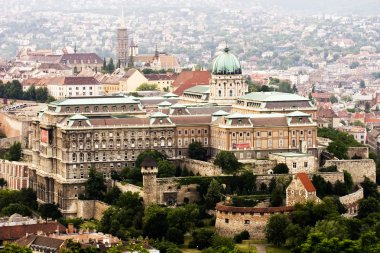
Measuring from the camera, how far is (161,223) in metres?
104

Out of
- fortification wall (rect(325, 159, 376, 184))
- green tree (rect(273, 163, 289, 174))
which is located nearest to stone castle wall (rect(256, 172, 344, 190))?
green tree (rect(273, 163, 289, 174))

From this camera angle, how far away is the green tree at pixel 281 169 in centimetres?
11166

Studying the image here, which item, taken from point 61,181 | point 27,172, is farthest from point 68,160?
point 27,172

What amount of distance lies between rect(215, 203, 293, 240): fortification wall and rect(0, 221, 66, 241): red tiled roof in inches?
348

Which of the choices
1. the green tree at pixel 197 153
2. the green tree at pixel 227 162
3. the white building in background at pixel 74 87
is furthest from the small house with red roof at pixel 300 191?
the white building in background at pixel 74 87

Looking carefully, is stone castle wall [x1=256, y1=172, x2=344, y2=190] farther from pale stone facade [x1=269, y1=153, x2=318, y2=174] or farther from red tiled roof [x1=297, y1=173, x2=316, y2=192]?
red tiled roof [x1=297, y1=173, x2=316, y2=192]

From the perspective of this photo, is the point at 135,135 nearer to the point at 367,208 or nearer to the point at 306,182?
the point at 306,182

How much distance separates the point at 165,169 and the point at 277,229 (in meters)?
12.2

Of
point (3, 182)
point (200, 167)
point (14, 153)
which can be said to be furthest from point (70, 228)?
point (14, 153)

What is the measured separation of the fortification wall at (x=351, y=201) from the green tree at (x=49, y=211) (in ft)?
58.2

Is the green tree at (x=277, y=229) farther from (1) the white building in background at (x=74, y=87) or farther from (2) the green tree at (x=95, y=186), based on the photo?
(1) the white building in background at (x=74, y=87)

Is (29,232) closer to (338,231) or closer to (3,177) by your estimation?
(338,231)

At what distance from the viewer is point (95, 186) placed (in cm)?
11456

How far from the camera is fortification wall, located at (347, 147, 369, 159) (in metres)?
119
